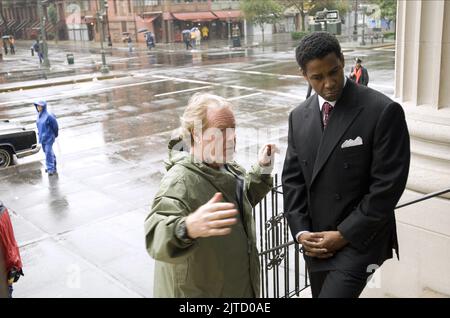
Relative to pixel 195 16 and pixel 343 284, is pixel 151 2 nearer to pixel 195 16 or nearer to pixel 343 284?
pixel 195 16

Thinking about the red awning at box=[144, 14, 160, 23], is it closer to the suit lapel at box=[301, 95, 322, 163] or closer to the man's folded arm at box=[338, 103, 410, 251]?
the suit lapel at box=[301, 95, 322, 163]

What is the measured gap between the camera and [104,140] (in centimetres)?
1366

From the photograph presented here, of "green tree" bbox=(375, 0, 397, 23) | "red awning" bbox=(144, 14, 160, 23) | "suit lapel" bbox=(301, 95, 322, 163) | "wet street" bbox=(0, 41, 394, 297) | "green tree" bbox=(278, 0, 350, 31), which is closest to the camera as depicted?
"suit lapel" bbox=(301, 95, 322, 163)

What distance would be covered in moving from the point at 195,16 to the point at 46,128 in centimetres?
4681

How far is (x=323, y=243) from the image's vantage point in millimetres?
2666

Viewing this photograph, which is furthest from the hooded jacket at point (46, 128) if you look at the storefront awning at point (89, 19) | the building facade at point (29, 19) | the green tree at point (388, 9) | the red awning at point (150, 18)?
the building facade at point (29, 19)

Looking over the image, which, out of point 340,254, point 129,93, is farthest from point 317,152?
point 129,93

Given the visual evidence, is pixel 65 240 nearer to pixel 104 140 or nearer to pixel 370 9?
pixel 104 140

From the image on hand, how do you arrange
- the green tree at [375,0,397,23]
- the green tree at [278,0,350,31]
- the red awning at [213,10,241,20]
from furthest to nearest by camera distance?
the red awning at [213,10,241,20]
the green tree at [278,0,350,31]
the green tree at [375,0,397,23]

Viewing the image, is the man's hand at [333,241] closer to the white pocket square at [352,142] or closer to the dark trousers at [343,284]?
the dark trousers at [343,284]

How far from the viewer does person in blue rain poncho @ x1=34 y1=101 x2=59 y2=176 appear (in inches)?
417

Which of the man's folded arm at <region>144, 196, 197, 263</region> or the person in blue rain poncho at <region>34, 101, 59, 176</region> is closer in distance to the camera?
the man's folded arm at <region>144, 196, 197, 263</region>

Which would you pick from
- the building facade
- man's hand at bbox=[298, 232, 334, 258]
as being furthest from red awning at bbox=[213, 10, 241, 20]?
man's hand at bbox=[298, 232, 334, 258]
